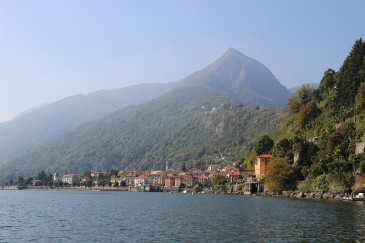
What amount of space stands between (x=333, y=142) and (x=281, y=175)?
52.2 ft

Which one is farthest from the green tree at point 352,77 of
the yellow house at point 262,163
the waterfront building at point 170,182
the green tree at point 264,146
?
the waterfront building at point 170,182

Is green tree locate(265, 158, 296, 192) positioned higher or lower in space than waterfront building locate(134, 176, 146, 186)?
→ higher

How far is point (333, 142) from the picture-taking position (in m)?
67.0

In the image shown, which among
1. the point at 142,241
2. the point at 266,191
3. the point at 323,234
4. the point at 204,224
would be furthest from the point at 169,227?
the point at 266,191

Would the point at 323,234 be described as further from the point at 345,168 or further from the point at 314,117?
the point at 314,117

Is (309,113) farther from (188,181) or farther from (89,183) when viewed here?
(89,183)

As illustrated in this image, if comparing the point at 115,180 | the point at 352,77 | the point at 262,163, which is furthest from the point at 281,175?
the point at 115,180

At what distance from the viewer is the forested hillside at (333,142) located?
206 feet

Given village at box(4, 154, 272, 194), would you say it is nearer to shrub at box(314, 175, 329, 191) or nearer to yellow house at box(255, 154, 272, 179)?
yellow house at box(255, 154, 272, 179)

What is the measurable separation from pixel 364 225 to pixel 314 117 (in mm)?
63409

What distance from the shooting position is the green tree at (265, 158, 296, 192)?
79438 mm

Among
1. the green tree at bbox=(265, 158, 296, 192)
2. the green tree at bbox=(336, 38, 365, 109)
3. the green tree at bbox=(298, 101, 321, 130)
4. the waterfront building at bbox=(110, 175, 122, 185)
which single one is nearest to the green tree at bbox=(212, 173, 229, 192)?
the green tree at bbox=(265, 158, 296, 192)

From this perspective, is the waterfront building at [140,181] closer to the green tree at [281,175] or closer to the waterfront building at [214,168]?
the waterfront building at [214,168]

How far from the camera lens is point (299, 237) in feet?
85.0
